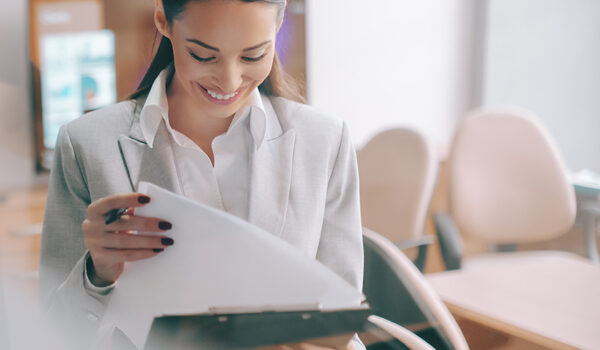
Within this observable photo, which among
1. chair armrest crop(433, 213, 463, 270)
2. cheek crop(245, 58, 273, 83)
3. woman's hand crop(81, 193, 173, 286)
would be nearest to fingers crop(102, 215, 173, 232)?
woman's hand crop(81, 193, 173, 286)

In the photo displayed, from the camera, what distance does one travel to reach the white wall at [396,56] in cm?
80

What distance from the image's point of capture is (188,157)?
33cm

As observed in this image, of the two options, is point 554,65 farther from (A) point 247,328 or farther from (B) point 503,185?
(A) point 247,328

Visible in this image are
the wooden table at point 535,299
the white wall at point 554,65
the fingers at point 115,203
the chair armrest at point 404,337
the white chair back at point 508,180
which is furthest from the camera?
the white chair back at point 508,180

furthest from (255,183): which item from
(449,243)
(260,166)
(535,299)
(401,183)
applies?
(449,243)

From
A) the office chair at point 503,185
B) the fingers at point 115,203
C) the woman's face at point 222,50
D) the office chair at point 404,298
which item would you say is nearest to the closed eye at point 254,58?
the woman's face at point 222,50

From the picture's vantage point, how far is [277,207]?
347 millimetres

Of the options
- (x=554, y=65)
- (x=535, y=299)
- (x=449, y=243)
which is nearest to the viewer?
(x=535, y=299)

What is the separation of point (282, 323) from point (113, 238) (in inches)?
4.5

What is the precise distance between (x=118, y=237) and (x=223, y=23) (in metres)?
0.14

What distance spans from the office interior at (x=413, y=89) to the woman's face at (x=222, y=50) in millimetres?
32

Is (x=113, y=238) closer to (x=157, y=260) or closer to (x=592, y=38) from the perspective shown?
(x=157, y=260)

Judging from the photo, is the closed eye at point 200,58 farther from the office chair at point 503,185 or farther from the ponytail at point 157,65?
the office chair at point 503,185

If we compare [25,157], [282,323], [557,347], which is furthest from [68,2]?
[557,347]
